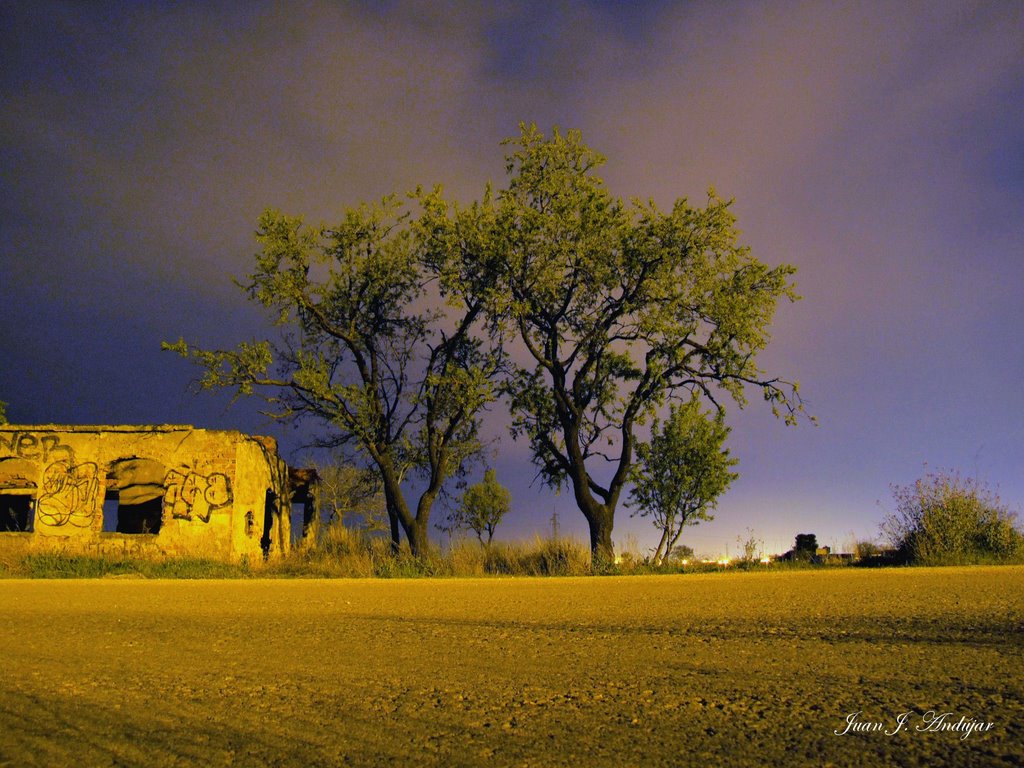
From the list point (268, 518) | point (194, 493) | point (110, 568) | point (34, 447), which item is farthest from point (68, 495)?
point (268, 518)

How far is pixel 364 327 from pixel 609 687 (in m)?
22.9

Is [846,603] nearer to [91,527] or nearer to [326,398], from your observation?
[326,398]

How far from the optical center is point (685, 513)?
84.5 ft

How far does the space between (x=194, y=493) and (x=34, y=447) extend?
18.1ft

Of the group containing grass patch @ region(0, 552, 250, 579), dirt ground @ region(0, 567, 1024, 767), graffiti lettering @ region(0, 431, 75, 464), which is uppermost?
graffiti lettering @ region(0, 431, 75, 464)

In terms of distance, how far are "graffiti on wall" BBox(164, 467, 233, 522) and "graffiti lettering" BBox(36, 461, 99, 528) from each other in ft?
7.89

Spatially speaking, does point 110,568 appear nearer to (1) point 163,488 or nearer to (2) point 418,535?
(1) point 163,488

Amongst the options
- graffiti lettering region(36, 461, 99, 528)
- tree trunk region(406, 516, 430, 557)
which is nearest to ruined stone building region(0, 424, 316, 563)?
graffiti lettering region(36, 461, 99, 528)

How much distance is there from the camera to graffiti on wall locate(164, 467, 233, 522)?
22922 mm

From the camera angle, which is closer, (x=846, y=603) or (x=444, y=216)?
(x=846, y=603)

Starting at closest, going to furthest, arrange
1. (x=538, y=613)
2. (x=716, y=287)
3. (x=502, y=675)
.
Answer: (x=502, y=675), (x=538, y=613), (x=716, y=287)

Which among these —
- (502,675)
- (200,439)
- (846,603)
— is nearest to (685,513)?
(200,439)

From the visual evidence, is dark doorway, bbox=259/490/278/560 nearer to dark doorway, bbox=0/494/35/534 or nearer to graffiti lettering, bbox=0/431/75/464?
graffiti lettering, bbox=0/431/75/464

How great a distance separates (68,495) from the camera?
2325cm
